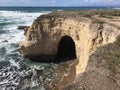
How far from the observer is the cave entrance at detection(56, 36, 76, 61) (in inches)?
1143

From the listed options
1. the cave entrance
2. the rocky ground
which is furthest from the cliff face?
the rocky ground

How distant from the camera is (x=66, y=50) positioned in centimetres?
3105

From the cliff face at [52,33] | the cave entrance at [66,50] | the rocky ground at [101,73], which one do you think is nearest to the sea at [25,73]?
the cliff face at [52,33]

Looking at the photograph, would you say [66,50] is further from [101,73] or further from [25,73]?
[101,73]

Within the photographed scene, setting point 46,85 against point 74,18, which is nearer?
point 46,85

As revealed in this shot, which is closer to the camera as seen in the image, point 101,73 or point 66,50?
point 101,73

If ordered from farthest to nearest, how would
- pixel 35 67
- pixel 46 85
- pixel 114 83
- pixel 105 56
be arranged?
pixel 35 67 < pixel 46 85 < pixel 105 56 < pixel 114 83

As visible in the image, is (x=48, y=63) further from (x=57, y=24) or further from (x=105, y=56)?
(x=105, y=56)

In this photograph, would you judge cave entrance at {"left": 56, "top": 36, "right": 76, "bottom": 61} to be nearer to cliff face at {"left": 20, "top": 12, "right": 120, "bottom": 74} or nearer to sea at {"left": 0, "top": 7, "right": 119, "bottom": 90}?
cliff face at {"left": 20, "top": 12, "right": 120, "bottom": 74}

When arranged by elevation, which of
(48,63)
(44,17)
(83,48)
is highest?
(44,17)

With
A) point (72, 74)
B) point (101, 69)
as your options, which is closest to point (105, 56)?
point (101, 69)

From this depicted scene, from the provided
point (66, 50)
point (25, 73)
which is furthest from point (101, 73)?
point (66, 50)

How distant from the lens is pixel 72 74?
22.8 m

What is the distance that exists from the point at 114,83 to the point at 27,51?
2024cm
